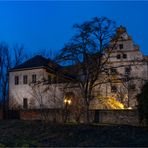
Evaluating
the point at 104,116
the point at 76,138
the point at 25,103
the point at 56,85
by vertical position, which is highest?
the point at 56,85

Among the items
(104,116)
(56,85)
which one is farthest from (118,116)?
(56,85)

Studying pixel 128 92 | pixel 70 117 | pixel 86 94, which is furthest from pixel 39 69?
pixel 86 94

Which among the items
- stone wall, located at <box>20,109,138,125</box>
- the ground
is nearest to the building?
stone wall, located at <box>20,109,138,125</box>

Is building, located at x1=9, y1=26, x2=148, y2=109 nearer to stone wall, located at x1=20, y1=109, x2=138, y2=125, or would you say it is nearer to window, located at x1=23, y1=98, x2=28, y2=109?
Answer: window, located at x1=23, y1=98, x2=28, y2=109

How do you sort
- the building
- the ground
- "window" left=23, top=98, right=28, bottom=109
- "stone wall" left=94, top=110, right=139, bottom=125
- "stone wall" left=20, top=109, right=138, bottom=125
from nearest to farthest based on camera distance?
the ground
"stone wall" left=94, top=110, right=139, bottom=125
"stone wall" left=20, top=109, right=138, bottom=125
the building
"window" left=23, top=98, right=28, bottom=109

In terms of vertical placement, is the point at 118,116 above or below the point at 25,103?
below

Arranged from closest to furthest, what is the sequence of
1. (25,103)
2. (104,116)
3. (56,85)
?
1. (104,116)
2. (56,85)
3. (25,103)

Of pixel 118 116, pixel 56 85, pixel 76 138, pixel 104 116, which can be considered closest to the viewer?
pixel 76 138

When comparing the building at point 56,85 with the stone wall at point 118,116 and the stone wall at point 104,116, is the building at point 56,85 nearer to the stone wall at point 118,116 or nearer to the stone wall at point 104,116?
the stone wall at point 104,116

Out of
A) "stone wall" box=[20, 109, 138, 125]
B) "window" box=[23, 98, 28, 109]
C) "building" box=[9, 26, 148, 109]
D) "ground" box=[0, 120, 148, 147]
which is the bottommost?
"ground" box=[0, 120, 148, 147]

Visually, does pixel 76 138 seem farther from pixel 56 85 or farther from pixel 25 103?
pixel 25 103

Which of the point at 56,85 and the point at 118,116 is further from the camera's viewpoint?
the point at 56,85

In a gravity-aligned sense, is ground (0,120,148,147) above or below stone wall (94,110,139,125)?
below

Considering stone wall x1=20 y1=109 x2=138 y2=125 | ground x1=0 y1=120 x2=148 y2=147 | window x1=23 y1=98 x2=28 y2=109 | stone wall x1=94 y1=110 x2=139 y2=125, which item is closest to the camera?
ground x1=0 y1=120 x2=148 y2=147
